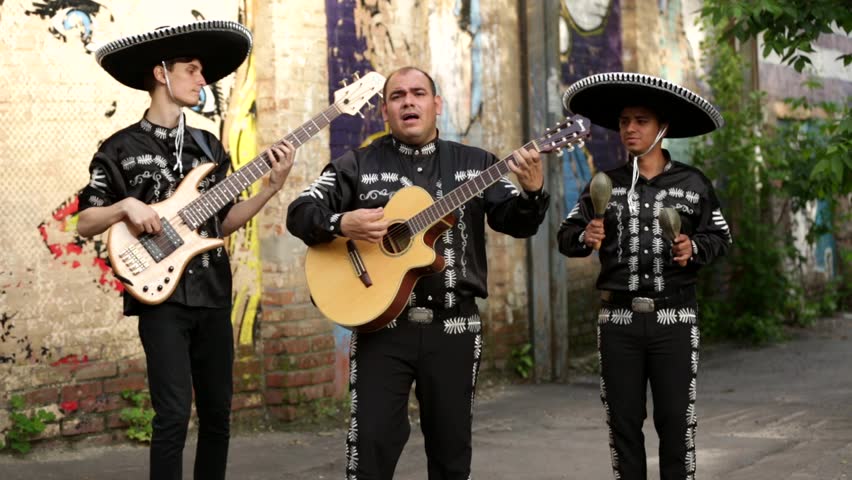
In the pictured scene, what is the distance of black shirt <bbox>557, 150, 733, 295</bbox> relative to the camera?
5.16 meters

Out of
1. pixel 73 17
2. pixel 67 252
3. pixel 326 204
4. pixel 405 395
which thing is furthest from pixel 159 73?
pixel 67 252

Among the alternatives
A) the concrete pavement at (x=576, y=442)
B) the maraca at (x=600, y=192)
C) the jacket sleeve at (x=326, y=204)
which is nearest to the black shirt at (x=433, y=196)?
the jacket sleeve at (x=326, y=204)

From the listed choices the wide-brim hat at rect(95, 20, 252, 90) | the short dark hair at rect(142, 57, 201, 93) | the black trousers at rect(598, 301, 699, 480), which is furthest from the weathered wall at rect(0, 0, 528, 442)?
the black trousers at rect(598, 301, 699, 480)

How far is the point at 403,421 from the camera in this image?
15.5 feet

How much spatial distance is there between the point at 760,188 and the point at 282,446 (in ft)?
23.6

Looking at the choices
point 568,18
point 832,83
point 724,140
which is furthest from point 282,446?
point 832,83

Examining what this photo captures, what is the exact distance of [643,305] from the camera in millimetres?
5098

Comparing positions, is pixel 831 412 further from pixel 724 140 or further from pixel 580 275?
pixel 724 140

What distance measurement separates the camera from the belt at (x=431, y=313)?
4680 millimetres

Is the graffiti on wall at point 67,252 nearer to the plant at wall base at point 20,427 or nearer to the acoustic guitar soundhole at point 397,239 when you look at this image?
the plant at wall base at point 20,427

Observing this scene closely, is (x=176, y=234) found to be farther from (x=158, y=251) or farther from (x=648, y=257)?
(x=648, y=257)

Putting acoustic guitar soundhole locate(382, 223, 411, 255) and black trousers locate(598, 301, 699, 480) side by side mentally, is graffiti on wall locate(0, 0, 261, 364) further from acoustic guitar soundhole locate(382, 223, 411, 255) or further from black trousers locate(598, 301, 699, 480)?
black trousers locate(598, 301, 699, 480)

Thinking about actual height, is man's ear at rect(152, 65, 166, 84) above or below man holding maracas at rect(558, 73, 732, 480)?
above

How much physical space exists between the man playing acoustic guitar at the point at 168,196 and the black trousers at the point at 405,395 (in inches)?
30.0
